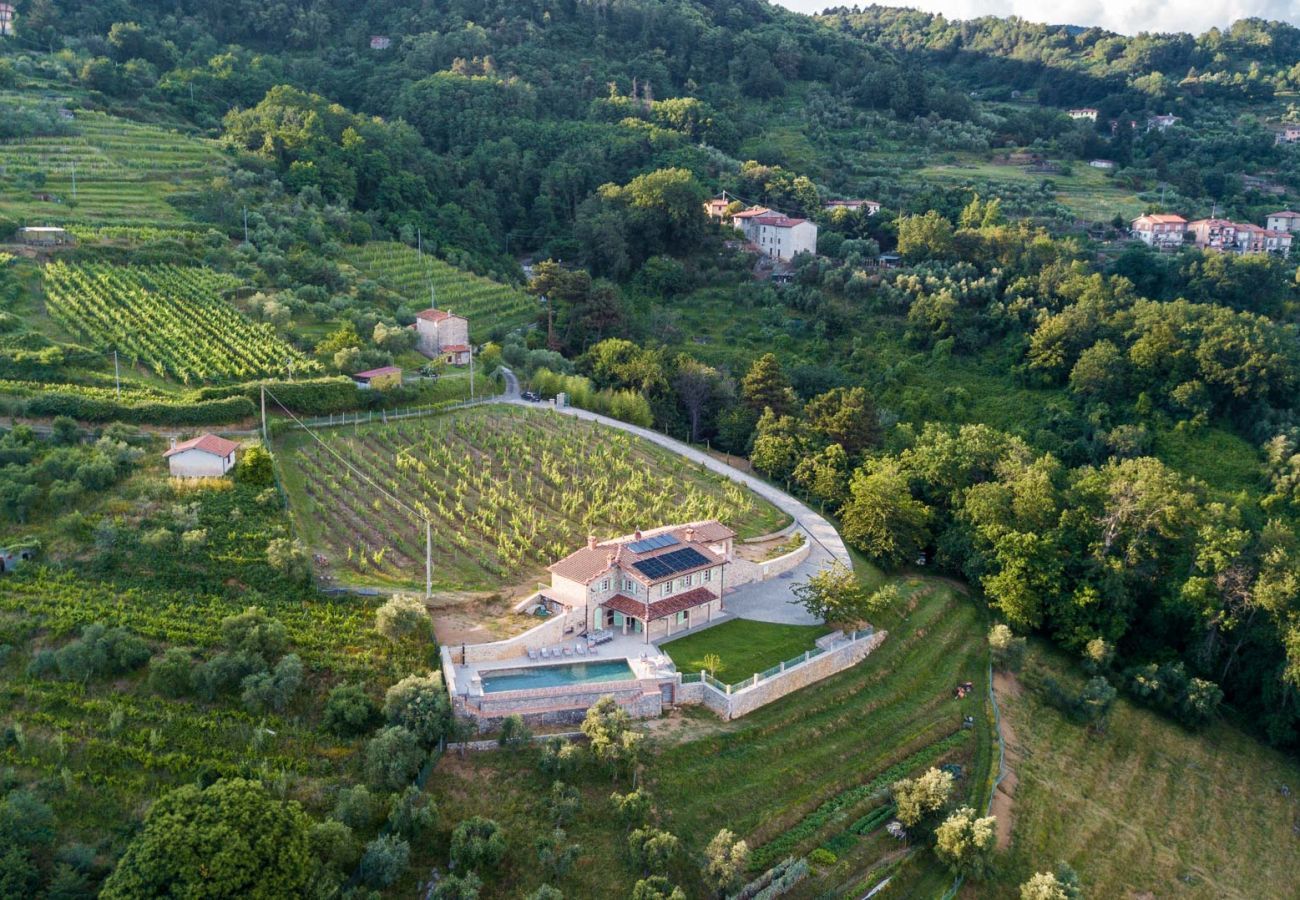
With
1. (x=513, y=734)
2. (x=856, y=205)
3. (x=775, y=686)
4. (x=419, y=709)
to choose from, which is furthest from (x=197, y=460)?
(x=856, y=205)

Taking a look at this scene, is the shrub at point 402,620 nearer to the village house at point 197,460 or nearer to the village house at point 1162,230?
the village house at point 197,460

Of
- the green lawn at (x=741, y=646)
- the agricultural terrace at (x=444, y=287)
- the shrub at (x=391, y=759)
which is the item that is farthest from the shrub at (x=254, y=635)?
the agricultural terrace at (x=444, y=287)

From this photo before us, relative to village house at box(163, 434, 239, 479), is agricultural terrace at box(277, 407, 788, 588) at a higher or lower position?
lower

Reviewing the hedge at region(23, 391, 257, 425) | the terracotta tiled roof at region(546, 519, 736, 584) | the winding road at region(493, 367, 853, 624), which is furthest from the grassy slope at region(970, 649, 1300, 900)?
the hedge at region(23, 391, 257, 425)

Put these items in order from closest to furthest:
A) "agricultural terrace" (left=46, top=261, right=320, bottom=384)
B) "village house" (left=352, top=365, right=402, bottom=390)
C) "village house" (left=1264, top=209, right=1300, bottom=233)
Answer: "agricultural terrace" (left=46, top=261, right=320, bottom=384)
"village house" (left=352, top=365, right=402, bottom=390)
"village house" (left=1264, top=209, right=1300, bottom=233)

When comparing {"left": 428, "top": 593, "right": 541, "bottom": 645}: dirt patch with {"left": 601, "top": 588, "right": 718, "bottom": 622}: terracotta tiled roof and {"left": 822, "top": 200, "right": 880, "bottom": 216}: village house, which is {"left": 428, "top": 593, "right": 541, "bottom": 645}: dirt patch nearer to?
{"left": 601, "top": 588, "right": 718, "bottom": 622}: terracotta tiled roof

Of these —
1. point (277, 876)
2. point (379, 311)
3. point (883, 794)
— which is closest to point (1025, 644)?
point (883, 794)

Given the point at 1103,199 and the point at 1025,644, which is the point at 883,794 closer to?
the point at 1025,644
